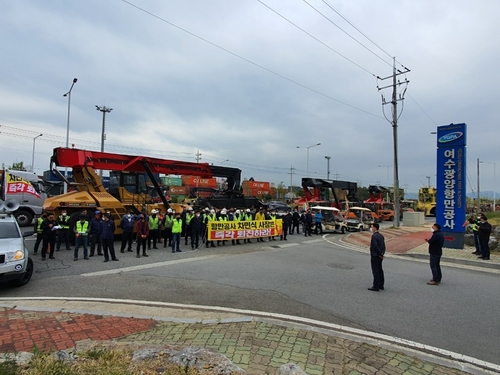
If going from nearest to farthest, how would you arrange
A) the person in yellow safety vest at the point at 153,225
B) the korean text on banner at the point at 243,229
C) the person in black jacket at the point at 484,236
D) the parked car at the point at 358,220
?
the person in black jacket at the point at 484,236
the person in yellow safety vest at the point at 153,225
the korean text on banner at the point at 243,229
the parked car at the point at 358,220

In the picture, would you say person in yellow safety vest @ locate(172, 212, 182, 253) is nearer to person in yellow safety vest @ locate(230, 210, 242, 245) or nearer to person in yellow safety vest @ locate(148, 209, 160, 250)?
person in yellow safety vest @ locate(148, 209, 160, 250)

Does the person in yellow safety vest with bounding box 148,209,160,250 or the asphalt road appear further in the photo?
the person in yellow safety vest with bounding box 148,209,160,250

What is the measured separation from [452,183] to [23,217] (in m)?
21.4

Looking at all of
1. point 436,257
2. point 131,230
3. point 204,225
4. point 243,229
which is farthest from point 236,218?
point 436,257

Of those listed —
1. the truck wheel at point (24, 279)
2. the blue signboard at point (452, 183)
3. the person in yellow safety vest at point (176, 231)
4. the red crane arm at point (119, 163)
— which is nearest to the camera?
the truck wheel at point (24, 279)

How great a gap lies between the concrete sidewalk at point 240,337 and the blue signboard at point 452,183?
473 inches

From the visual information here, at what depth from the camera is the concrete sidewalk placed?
4266mm

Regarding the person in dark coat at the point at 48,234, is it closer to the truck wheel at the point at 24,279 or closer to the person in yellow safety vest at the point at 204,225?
the truck wheel at the point at 24,279

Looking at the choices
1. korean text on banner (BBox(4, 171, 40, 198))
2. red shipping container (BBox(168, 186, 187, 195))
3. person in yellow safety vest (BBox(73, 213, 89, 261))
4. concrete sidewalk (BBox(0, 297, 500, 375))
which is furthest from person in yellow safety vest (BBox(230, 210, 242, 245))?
red shipping container (BBox(168, 186, 187, 195))

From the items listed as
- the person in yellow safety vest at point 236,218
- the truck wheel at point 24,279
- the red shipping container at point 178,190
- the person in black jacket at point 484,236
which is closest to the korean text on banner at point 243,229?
the person in yellow safety vest at point 236,218

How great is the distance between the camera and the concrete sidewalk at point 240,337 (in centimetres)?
427

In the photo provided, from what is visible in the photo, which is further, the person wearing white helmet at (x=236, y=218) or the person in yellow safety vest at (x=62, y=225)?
the person wearing white helmet at (x=236, y=218)

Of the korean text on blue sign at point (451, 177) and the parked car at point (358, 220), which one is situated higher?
the korean text on blue sign at point (451, 177)

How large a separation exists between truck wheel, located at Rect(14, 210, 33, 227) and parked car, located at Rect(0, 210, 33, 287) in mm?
11086
